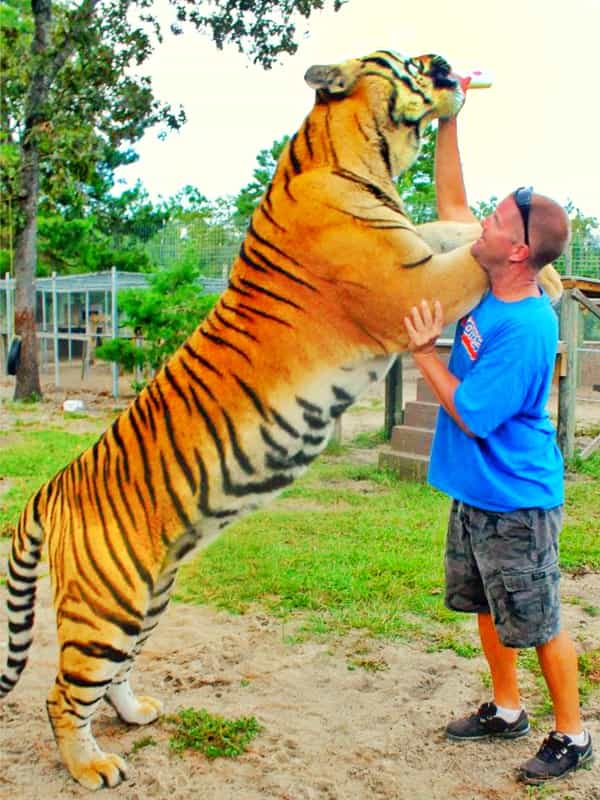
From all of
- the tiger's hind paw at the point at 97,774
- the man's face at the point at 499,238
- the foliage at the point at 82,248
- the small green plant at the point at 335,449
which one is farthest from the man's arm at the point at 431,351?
the foliage at the point at 82,248

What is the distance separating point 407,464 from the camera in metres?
8.33

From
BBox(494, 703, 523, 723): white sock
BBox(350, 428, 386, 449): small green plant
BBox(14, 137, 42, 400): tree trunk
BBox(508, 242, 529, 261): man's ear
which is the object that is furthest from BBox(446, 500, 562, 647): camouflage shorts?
BBox(14, 137, 42, 400): tree trunk

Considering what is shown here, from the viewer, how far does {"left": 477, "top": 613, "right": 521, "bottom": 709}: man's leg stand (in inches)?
132

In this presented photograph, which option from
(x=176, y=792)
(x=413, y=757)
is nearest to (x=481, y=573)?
(x=413, y=757)

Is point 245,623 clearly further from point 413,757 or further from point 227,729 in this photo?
point 413,757

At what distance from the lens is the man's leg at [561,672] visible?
307 centimetres

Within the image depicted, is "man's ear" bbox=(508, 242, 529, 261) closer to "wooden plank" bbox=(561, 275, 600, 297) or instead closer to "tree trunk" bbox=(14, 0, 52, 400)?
"wooden plank" bbox=(561, 275, 600, 297)

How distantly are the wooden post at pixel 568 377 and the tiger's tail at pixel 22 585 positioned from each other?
21.3ft

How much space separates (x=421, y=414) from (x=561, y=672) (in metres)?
5.90

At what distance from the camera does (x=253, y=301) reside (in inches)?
110

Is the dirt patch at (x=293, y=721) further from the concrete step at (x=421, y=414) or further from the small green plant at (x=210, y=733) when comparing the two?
the concrete step at (x=421, y=414)

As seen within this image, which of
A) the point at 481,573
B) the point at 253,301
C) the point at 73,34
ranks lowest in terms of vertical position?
the point at 481,573

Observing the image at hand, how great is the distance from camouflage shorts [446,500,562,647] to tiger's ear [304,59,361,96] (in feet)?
5.10

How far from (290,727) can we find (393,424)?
6905 mm
